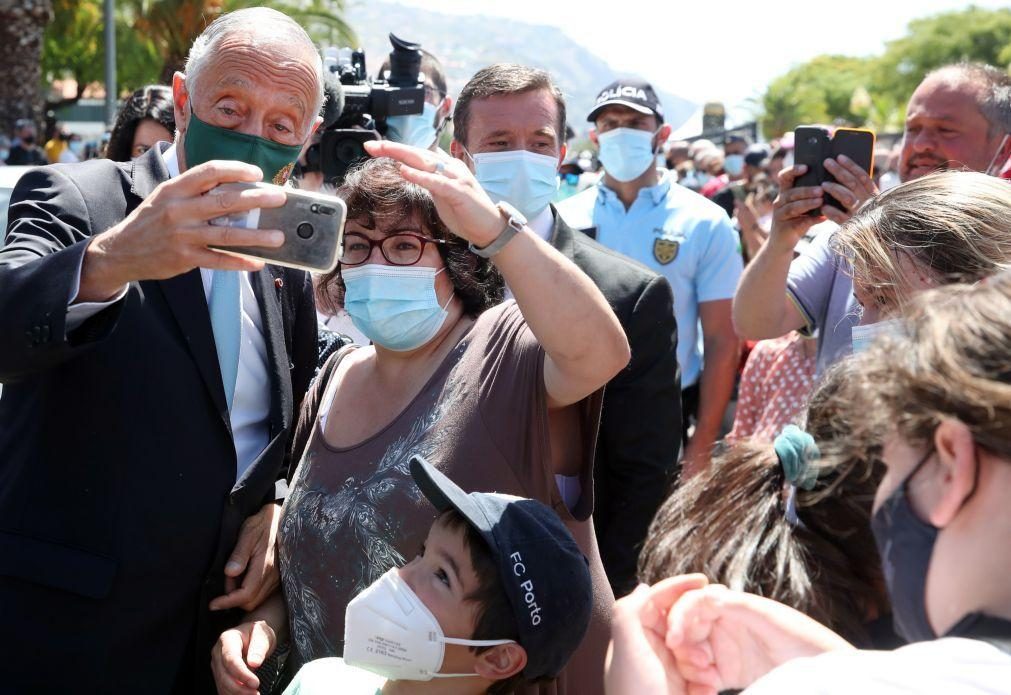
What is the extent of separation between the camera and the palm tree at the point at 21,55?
58.1 ft

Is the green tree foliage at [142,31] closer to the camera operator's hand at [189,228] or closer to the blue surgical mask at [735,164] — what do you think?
the blue surgical mask at [735,164]

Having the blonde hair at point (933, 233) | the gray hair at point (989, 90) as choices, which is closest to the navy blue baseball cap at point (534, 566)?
the blonde hair at point (933, 233)

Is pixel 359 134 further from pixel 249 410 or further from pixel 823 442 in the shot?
pixel 823 442

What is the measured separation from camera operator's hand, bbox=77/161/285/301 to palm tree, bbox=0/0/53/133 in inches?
695

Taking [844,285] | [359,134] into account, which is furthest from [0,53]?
[844,285]

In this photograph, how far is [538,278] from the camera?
2100 millimetres

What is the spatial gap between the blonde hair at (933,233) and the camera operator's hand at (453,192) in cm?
93

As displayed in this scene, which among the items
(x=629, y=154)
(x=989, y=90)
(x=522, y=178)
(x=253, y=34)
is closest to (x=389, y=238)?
(x=253, y=34)

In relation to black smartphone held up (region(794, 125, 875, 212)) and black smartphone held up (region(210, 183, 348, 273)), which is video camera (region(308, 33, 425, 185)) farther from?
black smartphone held up (region(210, 183, 348, 273))

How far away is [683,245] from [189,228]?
10.6ft

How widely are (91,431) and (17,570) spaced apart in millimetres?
321

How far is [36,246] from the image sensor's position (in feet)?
7.40

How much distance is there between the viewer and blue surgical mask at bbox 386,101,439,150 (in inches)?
178

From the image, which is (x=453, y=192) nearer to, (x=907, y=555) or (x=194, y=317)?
(x=194, y=317)
